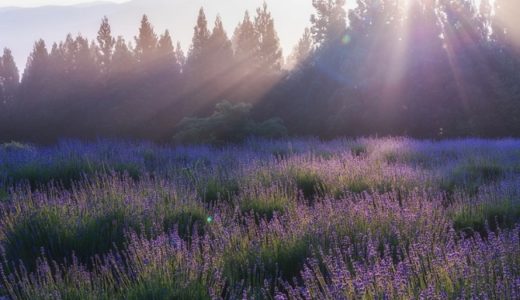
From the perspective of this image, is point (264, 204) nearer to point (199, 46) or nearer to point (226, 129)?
point (226, 129)

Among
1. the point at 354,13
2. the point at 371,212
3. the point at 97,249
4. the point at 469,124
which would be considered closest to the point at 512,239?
the point at 371,212

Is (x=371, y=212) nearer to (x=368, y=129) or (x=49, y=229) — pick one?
(x=49, y=229)

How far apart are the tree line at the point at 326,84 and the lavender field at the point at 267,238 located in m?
9.02

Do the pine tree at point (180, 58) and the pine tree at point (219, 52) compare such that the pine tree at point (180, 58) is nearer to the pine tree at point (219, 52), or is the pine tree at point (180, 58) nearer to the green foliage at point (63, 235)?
the pine tree at point (219, 52)

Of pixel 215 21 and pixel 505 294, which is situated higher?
pixel 215 21

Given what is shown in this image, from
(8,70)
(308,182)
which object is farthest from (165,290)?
(8,70)

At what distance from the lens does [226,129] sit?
49.4ft

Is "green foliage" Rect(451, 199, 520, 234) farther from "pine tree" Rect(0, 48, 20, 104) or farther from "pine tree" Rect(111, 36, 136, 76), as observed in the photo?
"pine tree" Rect(0, 48, 20, 104)

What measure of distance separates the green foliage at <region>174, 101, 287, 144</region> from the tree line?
19 cm

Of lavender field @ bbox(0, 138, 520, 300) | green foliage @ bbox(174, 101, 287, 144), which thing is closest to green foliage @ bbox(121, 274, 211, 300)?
lavender field @ bbox(0, 138, 520, 300)

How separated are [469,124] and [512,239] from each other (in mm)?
15319

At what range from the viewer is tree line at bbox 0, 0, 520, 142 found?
18484 mm

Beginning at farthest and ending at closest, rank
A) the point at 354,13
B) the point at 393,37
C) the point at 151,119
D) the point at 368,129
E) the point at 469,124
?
the point at 354,13 → the point at 151,119 → the point at 393,37 → the point at 368,129 → the point at 469,124

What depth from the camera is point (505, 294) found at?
2.64 m
